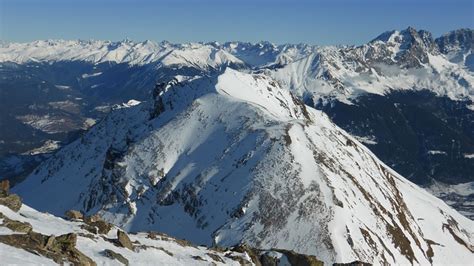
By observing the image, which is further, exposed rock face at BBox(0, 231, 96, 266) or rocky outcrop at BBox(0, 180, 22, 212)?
rocky outcrop at BBox(0, 180, 22, 212)

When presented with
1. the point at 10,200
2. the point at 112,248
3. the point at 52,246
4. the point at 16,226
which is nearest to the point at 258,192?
the point at 10,200

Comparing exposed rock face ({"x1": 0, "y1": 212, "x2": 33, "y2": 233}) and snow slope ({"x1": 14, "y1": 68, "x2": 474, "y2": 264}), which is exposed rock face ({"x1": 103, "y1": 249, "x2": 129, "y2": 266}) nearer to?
exposed rock face ({"x1": 0, "y1": 212, "x2": 33, "y2": 233})

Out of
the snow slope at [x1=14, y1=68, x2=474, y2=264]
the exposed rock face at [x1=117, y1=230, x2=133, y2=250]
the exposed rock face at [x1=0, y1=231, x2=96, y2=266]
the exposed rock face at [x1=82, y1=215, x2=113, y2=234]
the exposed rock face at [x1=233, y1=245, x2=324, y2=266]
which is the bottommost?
the snow slope at [x1=14, y1=68, x2=474, y2=264]

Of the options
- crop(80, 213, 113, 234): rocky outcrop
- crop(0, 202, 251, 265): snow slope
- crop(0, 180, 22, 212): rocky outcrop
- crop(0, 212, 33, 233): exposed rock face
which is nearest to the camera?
crop(0, 212, 33, 233): exposed rock face

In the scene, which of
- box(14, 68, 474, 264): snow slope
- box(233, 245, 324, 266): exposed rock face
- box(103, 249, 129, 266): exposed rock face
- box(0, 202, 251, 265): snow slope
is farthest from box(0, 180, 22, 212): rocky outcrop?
box(14, 68, 474, 264): snow slope

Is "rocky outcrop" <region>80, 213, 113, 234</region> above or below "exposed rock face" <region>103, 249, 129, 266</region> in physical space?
below

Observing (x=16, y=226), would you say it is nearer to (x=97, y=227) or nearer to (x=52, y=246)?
(x=52, y=246)

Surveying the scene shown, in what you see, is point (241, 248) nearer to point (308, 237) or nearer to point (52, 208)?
point (308, 237)

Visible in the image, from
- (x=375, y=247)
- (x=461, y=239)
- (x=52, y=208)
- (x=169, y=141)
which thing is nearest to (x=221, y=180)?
(x=169, y=141)
